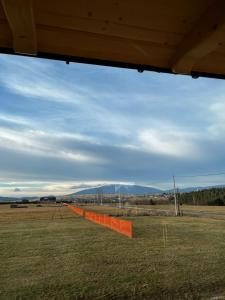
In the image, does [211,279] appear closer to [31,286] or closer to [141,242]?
[31,286]

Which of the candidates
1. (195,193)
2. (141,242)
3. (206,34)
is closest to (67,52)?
(206,34)

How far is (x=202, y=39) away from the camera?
2539mm

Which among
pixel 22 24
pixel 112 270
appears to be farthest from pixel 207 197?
pixel 22 24

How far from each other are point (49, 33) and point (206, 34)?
3.75 feet

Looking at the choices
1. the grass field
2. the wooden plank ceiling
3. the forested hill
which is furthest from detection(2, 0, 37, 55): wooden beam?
the forested hill

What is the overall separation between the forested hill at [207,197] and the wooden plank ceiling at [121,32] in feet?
299

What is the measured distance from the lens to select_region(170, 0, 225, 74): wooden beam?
2326 millimetres

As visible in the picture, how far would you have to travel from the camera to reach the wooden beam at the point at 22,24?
2074 millimetres

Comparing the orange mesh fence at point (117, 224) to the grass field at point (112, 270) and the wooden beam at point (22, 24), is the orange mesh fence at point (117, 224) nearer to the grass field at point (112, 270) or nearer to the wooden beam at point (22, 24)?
the grass field at point (112, 270)

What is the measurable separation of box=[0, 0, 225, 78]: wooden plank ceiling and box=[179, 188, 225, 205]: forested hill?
91.0 meters

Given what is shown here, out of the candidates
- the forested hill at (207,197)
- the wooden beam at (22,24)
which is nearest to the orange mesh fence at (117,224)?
the wooden beam at (22,24)

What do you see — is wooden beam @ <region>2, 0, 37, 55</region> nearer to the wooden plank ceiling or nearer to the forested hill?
the wooden plank ceiling

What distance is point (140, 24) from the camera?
2.49 m

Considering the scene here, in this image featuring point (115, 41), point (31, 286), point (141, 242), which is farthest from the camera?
point (141, 242)
